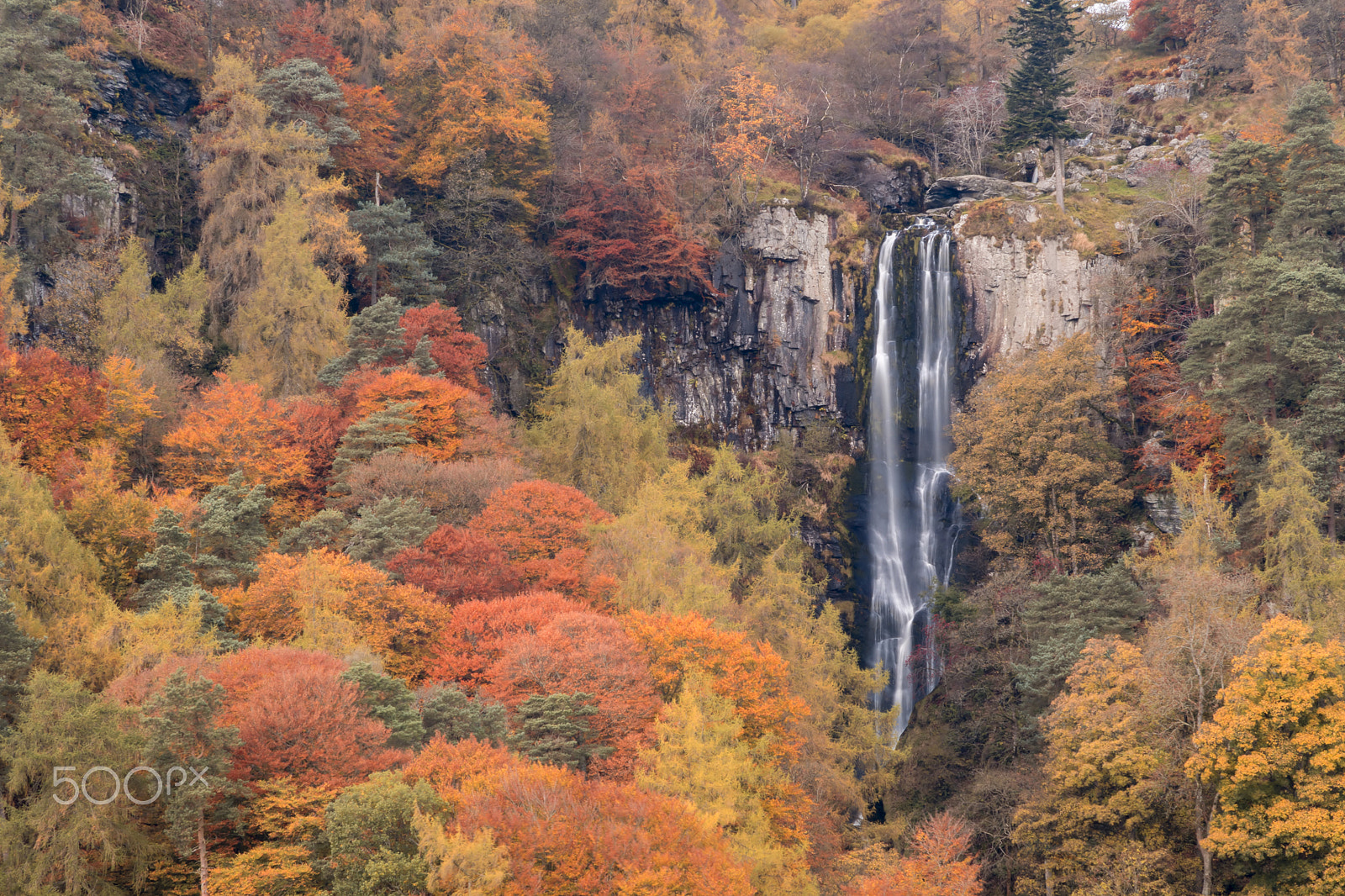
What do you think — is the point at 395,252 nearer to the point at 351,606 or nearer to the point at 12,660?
the point at 351,606

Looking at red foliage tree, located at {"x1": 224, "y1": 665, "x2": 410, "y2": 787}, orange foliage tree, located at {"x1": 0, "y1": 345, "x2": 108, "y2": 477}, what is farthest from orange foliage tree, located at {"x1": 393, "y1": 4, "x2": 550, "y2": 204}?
red foliage tree, located at {"x1": 224, "y1": 665, "x2": 410, "y2": 787}

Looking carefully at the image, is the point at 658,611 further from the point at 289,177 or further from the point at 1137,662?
the point at 289,177

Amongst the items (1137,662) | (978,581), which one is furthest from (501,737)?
(978,581)

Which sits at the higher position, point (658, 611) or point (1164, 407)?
point (1164, 407)

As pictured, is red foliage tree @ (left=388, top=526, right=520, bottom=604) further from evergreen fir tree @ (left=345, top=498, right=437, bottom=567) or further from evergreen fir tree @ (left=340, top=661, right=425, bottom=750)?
evergreen fir tree @ (left=340, top=661, right=425, bottom=750)

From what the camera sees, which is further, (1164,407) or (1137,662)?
(1164,407)

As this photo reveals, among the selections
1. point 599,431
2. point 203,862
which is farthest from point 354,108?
point 203,862

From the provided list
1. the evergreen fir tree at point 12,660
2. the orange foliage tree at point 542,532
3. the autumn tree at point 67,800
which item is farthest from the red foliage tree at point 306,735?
Answer: the orange foliage tree at point 542,532

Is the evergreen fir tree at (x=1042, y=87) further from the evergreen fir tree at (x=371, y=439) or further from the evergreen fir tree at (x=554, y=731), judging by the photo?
the evergreen fir tree at (x=554, y=731)
